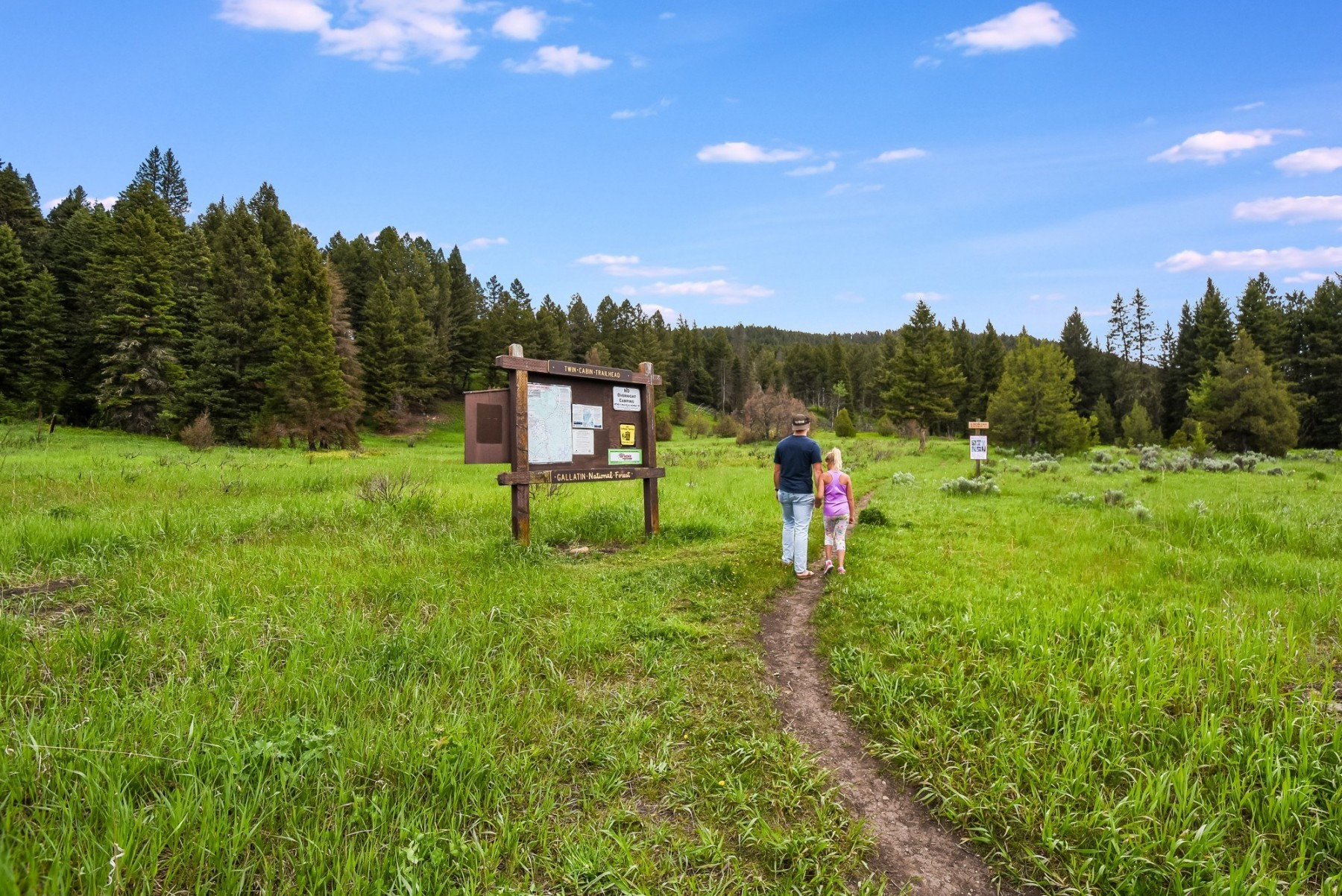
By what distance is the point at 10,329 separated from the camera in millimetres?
39156

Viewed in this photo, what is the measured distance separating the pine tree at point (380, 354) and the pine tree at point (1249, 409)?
63.6m

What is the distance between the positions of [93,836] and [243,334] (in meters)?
51.4

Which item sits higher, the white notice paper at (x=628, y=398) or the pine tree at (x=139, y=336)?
the pine tree at (x=139, y=336)

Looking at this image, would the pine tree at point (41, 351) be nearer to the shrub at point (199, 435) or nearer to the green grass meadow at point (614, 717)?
the shrub at point (199, 435)

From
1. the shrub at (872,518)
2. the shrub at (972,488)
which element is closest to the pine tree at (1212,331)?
→ the shrub at (972,488)

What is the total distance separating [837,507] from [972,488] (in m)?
10.1

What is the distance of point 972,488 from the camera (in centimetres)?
1623

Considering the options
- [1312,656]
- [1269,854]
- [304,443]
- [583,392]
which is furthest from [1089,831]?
[304,443]

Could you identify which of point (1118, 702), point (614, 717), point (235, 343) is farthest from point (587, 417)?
point (235, 343)

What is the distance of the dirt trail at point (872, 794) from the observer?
3.00 meters

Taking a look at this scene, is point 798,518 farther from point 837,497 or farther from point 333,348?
point 333,348

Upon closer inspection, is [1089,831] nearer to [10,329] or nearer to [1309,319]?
[10,329]

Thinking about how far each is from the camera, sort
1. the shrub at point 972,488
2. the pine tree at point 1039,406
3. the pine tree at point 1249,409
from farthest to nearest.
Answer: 1. the pine tree at point 1039,406
2. the pine tree at point 1249,409
3. the shrub at point 972,488

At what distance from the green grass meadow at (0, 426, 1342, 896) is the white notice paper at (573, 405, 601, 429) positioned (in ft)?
8.36
